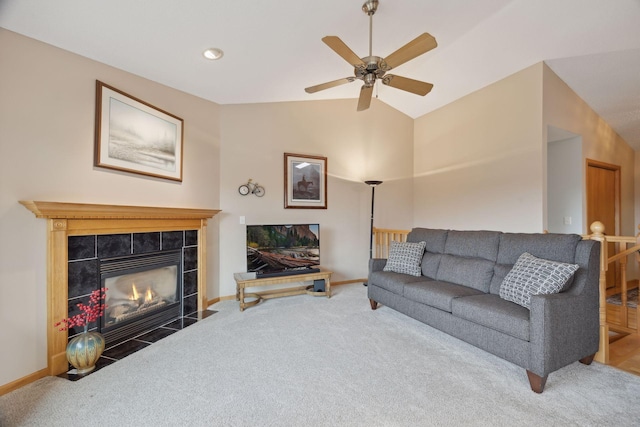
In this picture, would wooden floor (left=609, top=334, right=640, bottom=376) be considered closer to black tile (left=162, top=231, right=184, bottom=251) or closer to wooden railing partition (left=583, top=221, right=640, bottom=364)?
wooden railing partition (left=583, top=221, right=640, bottom=364)

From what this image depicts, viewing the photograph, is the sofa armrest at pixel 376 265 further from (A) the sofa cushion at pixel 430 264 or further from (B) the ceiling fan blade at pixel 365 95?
(B) the ceiling fan blade at pixel 365 95

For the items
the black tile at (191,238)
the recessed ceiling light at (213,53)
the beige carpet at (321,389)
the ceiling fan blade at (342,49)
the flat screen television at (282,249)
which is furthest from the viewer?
the flat screen television at (282,249)

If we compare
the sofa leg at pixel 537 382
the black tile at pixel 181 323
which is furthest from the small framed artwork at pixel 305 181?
the sofa leg at pixel 537 382

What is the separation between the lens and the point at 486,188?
13.8ft

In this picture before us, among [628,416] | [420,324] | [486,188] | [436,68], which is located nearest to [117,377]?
[420,324]

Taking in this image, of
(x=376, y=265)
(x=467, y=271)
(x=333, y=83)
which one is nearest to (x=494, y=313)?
(x=467, y=271)

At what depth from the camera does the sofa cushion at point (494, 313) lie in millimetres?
1953

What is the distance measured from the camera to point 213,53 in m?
2.67

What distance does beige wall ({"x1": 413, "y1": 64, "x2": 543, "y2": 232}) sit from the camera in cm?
361

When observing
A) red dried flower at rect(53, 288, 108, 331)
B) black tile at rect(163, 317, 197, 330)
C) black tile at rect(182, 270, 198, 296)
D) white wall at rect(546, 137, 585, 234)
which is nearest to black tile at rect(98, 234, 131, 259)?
red dried flower at rect(53, 288, 108, 331)

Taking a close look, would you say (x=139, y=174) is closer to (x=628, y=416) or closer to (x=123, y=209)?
(x=123, y=209)

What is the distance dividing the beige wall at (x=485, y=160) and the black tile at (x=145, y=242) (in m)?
4.38

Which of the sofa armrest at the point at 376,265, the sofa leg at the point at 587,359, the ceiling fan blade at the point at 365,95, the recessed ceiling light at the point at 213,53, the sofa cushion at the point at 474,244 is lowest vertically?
the sofa leg at the point at 587,359

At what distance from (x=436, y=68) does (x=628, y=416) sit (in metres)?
4.15
